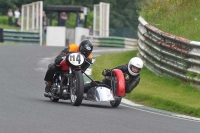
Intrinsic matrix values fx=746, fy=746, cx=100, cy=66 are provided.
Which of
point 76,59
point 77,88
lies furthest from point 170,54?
point 77,88

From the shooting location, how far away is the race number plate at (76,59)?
12883 millimetres

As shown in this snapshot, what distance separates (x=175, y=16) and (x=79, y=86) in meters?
8.45

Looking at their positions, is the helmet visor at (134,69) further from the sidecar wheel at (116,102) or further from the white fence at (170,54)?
the white fence at (170,54)

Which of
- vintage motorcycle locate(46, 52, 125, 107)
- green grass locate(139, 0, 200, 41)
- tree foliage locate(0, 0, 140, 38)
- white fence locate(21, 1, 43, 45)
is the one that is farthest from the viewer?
tree foliage locate(0, 0, 140, 38)

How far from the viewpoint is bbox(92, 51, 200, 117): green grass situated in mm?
13508

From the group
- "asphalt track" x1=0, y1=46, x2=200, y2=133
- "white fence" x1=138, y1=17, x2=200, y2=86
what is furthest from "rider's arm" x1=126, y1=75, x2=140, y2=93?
"white fence" x1=138, y1=17, x2=200, y2=86

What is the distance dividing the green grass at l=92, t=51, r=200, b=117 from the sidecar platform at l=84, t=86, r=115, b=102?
135 centimetres

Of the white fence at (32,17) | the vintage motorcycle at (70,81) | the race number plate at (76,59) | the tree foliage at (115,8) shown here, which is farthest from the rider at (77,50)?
the tree foliage at (115,8)

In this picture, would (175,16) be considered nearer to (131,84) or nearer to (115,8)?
(131,84)

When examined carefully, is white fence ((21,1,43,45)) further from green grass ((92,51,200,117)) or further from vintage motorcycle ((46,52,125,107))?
vintage motorcycle ((46,52,125,107))

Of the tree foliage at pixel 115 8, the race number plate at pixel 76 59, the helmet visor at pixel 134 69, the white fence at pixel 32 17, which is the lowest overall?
the tree foliage at pixel 115 8

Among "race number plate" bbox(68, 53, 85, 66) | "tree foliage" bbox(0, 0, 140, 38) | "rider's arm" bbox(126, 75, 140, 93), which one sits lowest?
"tree foliage" bbox(0, 0, 140, 38)

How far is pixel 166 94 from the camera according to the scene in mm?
14914

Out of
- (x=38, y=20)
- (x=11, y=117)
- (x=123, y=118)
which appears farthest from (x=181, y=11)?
(x=38, y=20)
